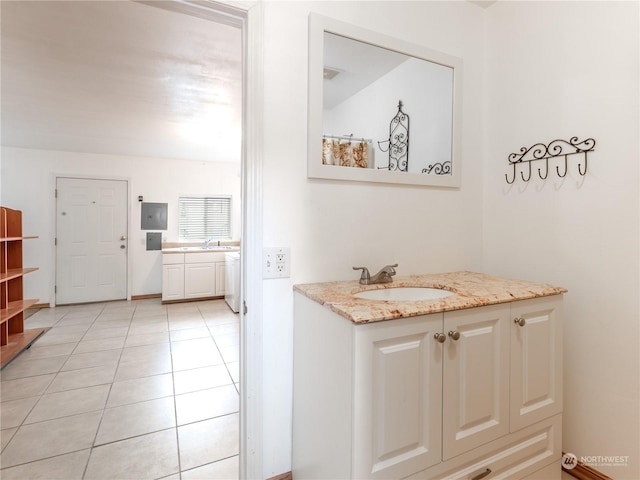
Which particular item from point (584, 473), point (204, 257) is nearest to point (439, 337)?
point (584, 473)

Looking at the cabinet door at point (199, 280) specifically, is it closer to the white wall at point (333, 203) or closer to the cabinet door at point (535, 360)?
the white wall at point (333, 203)

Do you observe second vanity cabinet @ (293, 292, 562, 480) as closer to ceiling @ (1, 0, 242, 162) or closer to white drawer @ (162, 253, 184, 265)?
ceiling @ (1, 0, 242, 162)

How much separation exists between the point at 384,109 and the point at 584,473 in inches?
79.0

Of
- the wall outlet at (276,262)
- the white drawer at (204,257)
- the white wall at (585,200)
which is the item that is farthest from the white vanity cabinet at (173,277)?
the white wall at (585,200)

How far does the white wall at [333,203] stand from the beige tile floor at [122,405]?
747mm

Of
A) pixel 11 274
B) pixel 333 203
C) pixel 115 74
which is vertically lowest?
pixel 11 274

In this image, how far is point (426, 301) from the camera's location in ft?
3.82

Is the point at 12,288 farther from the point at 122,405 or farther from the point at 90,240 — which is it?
the point at 122,405

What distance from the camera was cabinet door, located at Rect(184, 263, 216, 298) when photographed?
5293 mm

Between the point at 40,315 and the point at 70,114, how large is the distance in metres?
2.99

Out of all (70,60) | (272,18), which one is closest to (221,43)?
(272,18)

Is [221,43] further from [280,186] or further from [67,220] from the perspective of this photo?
[67,220]

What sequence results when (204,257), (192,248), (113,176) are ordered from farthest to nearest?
(192,248), (204,257), (113,176)

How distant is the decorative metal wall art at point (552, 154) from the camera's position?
150 cm
